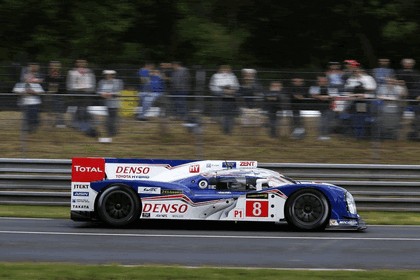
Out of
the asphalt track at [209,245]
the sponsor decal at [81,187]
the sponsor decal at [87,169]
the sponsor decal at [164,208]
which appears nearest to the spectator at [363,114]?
the asphalt track at [209,245]

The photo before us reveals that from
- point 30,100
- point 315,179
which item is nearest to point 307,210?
point 315,179

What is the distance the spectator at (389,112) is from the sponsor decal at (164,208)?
4.85 metres

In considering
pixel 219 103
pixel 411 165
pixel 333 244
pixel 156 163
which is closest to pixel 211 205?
pixel 156 163

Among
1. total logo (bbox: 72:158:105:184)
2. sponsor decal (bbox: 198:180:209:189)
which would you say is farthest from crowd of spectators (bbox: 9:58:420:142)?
sponsor decal (bbox: 198:180:209:189)

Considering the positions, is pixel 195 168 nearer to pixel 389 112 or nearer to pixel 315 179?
pixel 315 179

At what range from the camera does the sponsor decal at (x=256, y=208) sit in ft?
39.5

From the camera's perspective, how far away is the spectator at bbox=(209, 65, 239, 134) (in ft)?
49.7

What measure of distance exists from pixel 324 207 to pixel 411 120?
13.6 ft

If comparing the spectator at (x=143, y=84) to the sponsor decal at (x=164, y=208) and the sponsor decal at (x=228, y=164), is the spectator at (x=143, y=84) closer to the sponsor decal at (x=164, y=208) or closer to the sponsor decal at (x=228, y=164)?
the sponsor decal at (x=228, y=164)

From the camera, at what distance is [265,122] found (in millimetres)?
15312

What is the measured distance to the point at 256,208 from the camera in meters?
12.1

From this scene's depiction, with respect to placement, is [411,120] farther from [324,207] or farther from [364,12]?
[364,12]

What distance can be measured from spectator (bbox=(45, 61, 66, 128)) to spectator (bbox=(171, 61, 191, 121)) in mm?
1989

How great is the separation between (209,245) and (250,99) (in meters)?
5.27
